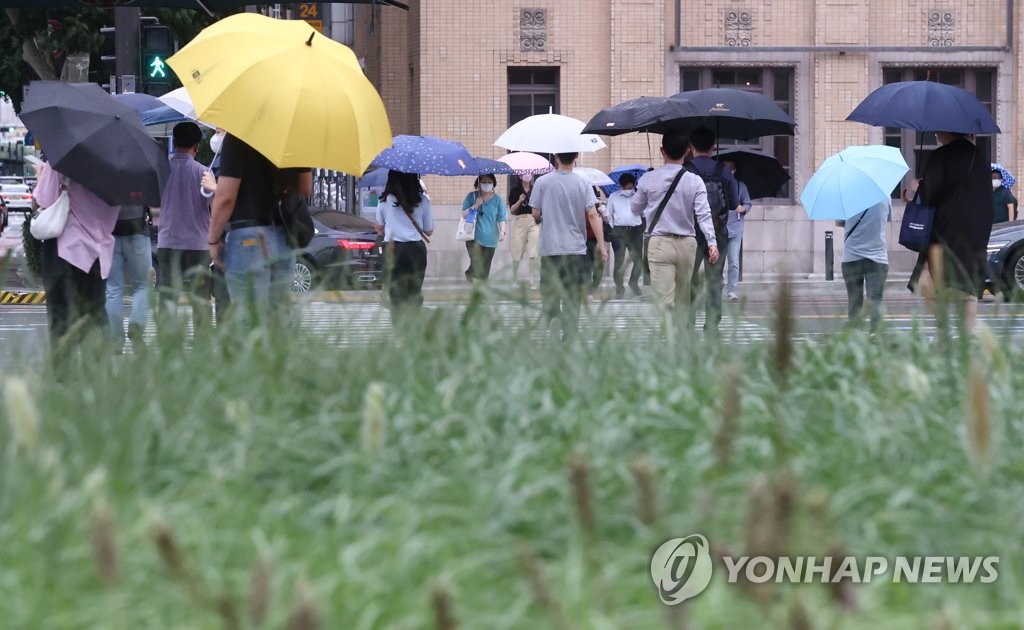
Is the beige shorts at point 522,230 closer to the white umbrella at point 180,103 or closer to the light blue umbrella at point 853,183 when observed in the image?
the white umbrella at point 180,103

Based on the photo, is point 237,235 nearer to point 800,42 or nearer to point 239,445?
point 239,445

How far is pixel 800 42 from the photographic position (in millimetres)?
29094

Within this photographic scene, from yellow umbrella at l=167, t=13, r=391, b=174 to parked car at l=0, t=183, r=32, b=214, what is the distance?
77673mm

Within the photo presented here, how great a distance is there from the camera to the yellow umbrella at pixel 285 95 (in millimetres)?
8414

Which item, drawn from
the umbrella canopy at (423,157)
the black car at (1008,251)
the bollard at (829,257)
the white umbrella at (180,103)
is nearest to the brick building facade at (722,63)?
the bollard at (829,257)

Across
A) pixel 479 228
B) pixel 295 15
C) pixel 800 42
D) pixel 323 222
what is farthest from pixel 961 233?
pixel 295 15

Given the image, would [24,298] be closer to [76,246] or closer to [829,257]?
[829,257]

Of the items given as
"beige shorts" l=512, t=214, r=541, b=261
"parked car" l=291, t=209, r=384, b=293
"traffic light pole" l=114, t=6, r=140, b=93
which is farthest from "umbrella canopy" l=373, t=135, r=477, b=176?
"parked car" l=291, t=209, r=384, b=293

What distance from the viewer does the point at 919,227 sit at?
1086 cm

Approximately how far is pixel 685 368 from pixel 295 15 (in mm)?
30494

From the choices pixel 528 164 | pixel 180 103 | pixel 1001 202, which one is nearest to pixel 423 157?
pixel 180 103

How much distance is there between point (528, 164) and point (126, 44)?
6346mm

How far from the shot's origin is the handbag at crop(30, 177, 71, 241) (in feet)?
30.6

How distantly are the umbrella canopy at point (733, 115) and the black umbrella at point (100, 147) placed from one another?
6577 millimetres
